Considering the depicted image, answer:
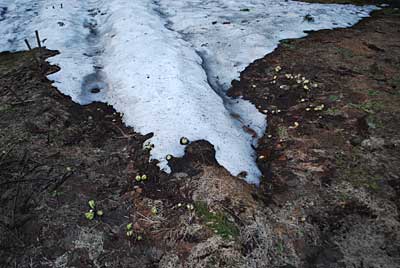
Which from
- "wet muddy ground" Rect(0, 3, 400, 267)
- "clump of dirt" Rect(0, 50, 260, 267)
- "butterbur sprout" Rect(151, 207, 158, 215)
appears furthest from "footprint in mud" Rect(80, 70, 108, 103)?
"butterbur sprout" Rect(151, 207, 158, 215)

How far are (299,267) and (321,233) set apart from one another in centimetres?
50

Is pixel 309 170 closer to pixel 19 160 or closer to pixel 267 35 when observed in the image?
pixel 19 160

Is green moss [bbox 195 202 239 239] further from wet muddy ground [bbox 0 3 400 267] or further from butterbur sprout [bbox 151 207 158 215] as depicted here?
butterbur sprout [bbox 151 207 158 215]

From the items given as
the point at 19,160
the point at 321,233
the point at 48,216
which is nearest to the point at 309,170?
the point at 321,233

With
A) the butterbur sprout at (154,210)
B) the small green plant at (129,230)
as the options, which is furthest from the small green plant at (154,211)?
the small green plant at (129,230)

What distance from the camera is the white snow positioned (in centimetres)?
456

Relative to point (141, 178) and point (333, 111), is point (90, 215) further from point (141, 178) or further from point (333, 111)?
point (333, 111)

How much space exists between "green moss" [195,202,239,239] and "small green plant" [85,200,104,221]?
1.07 m

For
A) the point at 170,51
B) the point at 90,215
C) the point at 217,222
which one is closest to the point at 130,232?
the point at 90,215

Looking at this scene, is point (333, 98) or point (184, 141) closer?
point (184, 141)

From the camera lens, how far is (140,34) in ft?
22.4

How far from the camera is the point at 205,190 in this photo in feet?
12.0

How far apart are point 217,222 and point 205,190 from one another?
17.7 inches

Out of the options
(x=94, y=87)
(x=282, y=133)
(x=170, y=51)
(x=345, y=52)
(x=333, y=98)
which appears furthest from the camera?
(x=345, y=52)
